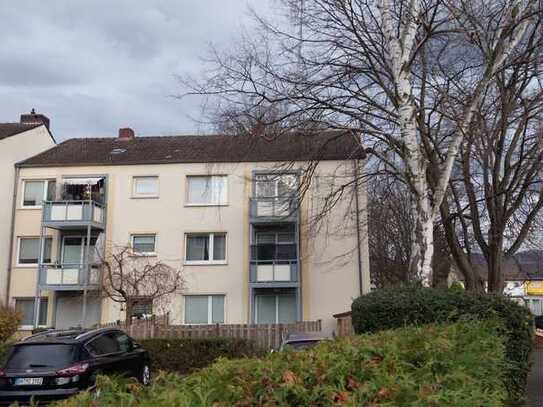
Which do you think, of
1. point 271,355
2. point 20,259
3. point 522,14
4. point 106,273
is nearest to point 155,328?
point 106,273

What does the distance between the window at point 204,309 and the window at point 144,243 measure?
117 inches

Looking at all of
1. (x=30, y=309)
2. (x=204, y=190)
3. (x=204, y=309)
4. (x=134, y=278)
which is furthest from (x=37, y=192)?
(x=204, y=309)

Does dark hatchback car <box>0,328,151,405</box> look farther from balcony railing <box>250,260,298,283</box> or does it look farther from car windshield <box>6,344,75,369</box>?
balcony railing <box>250,260,298,283</box>

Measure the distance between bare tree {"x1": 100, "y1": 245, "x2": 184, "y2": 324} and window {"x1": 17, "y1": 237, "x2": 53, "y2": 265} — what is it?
3171mm

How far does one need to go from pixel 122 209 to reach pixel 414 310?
70.2 feet

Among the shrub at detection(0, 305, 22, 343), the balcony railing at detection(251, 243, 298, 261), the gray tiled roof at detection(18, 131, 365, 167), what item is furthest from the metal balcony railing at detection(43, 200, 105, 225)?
the shrub at detection(0, 305, 22, 343)

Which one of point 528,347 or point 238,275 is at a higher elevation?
point 238,275

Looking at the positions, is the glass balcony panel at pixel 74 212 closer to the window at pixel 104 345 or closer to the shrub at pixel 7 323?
the shrub at pixel 7 323

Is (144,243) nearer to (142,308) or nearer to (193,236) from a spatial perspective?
(193,236)

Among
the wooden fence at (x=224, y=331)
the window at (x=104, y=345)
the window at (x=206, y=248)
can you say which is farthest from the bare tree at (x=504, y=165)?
the window at (x=206, y=248)

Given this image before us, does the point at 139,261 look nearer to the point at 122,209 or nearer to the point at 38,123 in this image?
the point at 122,209

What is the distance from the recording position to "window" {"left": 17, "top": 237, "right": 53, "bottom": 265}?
28656 mm

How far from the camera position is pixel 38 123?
32.5 m

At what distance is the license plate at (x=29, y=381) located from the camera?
1034 cm
